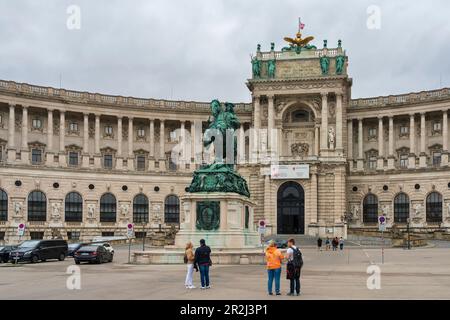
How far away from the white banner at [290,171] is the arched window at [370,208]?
37.3 ft

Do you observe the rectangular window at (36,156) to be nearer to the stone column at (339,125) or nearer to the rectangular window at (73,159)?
the rectangular window at (73,159)

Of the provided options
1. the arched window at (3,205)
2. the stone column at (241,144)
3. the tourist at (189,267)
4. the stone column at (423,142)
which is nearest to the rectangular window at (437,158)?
the stone column at (423,142)

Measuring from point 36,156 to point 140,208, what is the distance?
53.3 feet

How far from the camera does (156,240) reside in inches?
3019

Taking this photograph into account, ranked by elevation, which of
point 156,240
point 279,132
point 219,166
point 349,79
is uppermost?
point 349,79

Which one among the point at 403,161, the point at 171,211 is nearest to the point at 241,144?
the point at 171,211

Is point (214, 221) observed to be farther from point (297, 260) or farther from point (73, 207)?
point (73, 207)

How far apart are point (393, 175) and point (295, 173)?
47.9 feet

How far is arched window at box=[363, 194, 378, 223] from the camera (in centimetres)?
9850

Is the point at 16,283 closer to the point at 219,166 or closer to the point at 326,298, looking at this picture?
the point at 326,298

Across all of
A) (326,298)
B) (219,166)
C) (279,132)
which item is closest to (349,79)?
(279,132)

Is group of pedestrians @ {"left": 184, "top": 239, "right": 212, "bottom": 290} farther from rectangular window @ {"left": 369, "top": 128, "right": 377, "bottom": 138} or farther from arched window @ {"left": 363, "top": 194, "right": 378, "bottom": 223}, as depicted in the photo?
rectangular window @ {"left": 369, "top": 128, "right": 377, "bottom": 138}

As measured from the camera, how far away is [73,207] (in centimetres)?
9400

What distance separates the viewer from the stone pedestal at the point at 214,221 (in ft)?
141
